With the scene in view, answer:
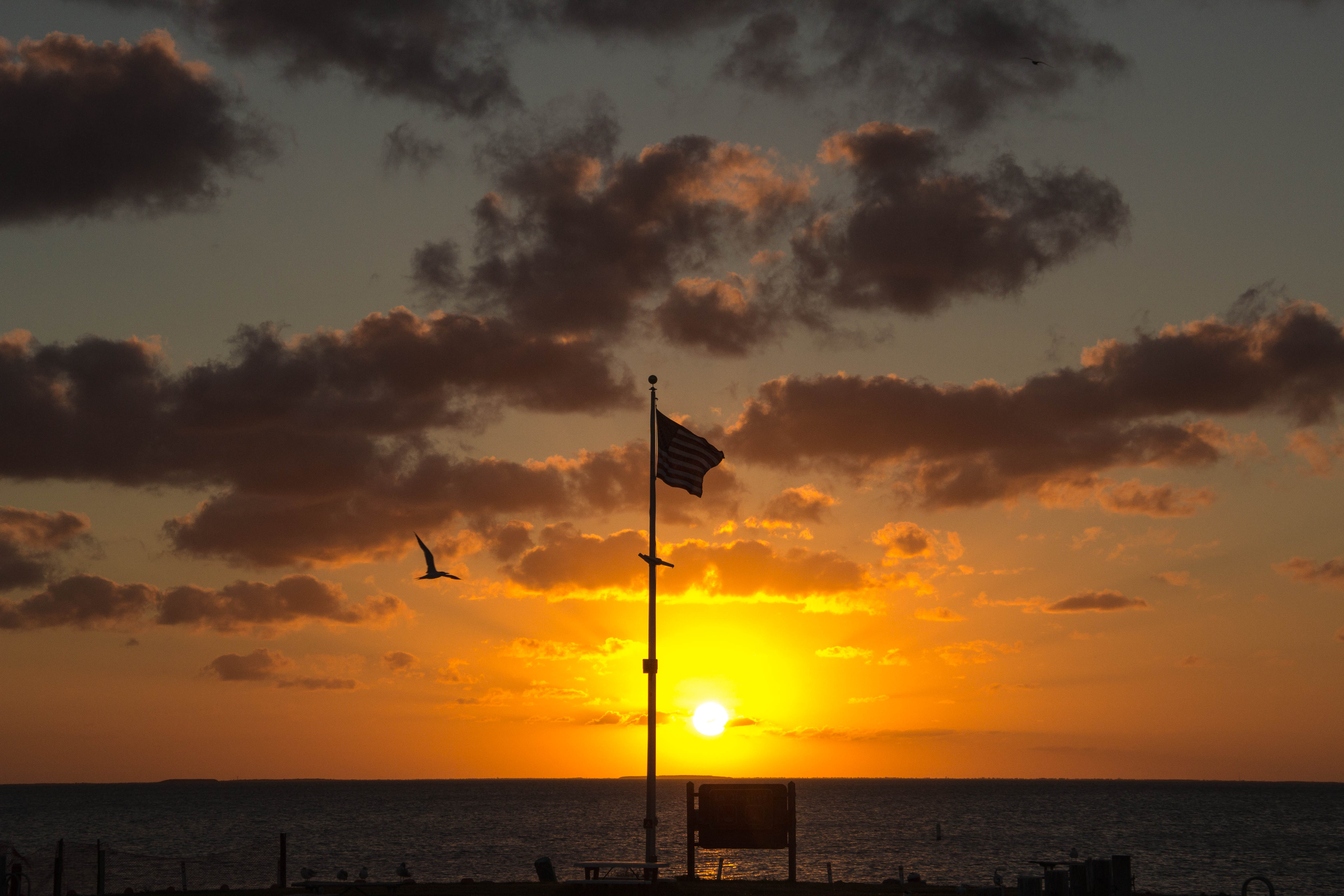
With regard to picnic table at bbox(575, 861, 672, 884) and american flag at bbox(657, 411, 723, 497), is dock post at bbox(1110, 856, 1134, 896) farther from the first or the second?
american flag at bbox(657, 411, 723, 497)

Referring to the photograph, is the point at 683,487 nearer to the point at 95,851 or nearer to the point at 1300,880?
the point at 95,851

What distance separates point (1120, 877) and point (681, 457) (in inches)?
532

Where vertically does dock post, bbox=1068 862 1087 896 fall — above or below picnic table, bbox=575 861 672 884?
above

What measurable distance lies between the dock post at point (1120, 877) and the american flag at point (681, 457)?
1247 cm

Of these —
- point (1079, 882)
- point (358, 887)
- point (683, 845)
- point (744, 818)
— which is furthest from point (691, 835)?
point (683, 845)

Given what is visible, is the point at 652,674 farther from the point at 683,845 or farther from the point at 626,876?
the point at 683,845

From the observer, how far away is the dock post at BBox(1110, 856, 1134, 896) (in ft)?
75.7

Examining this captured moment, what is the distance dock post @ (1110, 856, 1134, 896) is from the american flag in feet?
40.9

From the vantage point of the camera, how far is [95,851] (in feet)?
113

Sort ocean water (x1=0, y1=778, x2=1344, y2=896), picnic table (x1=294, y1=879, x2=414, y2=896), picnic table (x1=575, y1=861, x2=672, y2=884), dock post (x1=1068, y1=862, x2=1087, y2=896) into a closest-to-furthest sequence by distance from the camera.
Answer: dock post (x1=1068, y1=862, x2=1087, y2=896)
picnic table (x1=575, y1=861, x2=672, y2=884)
picnic table (x1=294, y1=879, x2=414, y2=896)
ocean water (x1=0, y1=778, x2=1344, y2=896)

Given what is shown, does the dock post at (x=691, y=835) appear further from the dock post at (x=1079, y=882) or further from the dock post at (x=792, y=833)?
the dock post at (x=1079, y=882)

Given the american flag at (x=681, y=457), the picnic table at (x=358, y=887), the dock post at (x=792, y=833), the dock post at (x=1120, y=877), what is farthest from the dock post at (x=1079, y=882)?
the picnic table at (x=358, y=887)

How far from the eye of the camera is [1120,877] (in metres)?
23.1

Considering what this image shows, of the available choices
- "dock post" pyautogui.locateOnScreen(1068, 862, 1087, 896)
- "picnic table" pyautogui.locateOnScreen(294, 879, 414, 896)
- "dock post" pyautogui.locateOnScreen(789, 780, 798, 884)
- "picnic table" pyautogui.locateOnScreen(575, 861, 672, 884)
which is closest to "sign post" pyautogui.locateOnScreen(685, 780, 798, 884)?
"dock post" pyautogui.locateOnScreen(789, 780, 798, 884)
